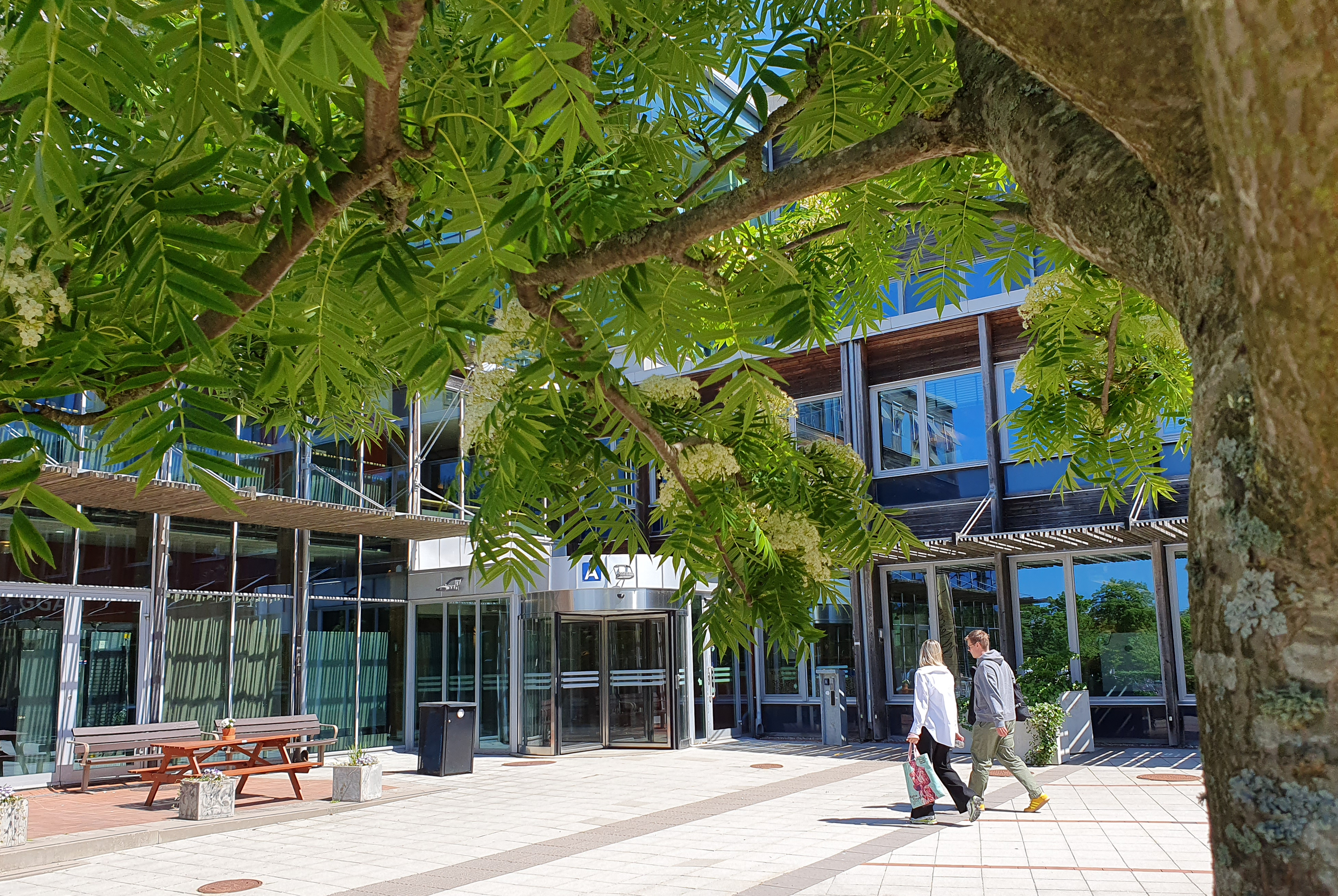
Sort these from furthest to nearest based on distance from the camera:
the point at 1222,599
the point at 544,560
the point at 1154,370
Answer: the point at 1154,370 → the point at 544,560 → the point at 1222,599

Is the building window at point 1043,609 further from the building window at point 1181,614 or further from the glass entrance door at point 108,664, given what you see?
the glass entrance door at point 108,664

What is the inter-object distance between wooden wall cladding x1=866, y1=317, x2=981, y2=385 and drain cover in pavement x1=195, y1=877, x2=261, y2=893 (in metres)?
16.9

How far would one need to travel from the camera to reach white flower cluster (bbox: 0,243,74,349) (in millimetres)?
1736

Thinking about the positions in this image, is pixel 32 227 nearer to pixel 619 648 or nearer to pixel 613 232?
pixel 613 232

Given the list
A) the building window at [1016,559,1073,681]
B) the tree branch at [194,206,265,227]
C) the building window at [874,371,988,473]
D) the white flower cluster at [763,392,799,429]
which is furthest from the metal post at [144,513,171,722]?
the tree branch at [194,206,265,227]

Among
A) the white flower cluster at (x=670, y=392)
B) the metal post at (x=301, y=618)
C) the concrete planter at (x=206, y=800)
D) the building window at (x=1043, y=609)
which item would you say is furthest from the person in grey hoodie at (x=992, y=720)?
the metal post at (x=301, y=618)

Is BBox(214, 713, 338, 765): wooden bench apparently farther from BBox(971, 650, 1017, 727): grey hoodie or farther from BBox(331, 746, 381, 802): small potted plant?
BBox(971, 650, 1017, 727): grey hoodie

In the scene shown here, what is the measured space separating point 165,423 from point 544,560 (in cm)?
184

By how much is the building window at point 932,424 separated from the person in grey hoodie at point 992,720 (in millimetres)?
10323

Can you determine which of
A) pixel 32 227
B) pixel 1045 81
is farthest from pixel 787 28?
pixel 32 227

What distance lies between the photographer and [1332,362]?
896 millimetres

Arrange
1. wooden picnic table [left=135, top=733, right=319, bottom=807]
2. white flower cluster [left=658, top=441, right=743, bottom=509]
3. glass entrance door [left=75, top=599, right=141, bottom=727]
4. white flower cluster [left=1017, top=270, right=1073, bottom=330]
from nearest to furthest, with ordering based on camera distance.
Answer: white flower cluster [left=658, top=441, right=743, bottom=509], white flower cluster [left=1017, top=270, right=1073, bottom=330], wooden picnic table [left=135, top=733, right=319, bottom=807], glass entrance door [left=75, top=599, right=141, bottom=727]

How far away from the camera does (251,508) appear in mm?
18562

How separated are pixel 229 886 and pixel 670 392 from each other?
26.2 feet
